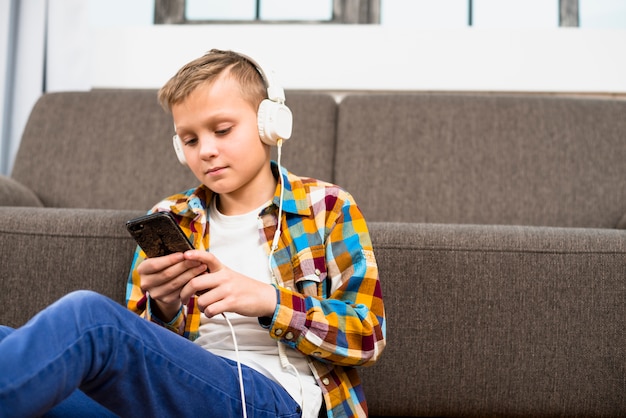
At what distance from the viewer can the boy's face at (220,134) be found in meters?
1.00

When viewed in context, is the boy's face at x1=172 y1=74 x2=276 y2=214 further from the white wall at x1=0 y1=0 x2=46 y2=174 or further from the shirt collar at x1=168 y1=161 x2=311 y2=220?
the white wall at x1=0 y1=0 x2=46 y2=174

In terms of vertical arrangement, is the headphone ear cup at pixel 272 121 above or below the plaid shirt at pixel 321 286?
above

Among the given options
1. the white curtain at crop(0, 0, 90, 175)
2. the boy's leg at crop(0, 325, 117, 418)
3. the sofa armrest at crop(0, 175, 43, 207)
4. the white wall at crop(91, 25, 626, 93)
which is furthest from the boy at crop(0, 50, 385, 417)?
the white curtain at crop(0, 0, 90, 175)

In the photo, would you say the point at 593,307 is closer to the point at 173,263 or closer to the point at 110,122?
the point at 173,263

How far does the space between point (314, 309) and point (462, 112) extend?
3.89 ft

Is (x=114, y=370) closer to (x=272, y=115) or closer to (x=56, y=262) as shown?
(x=272, y=115)

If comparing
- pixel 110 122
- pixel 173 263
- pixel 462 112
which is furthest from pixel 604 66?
pixel 173 263

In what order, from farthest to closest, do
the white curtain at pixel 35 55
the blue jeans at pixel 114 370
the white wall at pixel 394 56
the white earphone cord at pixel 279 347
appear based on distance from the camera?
the white curtain at pixel 35 55 → the white wall at pixel 394 56 → the white earphone cord at pixel 279 347 → the blue jeans at pixel 114 370

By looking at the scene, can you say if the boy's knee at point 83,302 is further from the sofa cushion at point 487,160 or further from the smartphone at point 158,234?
the sofa cushion at point 487,160

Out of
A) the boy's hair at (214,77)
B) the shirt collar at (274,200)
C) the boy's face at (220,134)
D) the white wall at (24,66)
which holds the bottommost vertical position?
the shirt collar at (274,200)

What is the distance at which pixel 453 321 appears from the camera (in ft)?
3.83

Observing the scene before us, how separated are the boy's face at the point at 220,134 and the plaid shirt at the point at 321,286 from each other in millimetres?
76

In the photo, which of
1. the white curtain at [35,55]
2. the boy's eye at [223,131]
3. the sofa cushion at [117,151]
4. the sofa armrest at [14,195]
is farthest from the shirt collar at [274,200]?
the white curtain at [35,55]

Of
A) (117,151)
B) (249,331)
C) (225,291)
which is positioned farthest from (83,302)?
(117,151)
